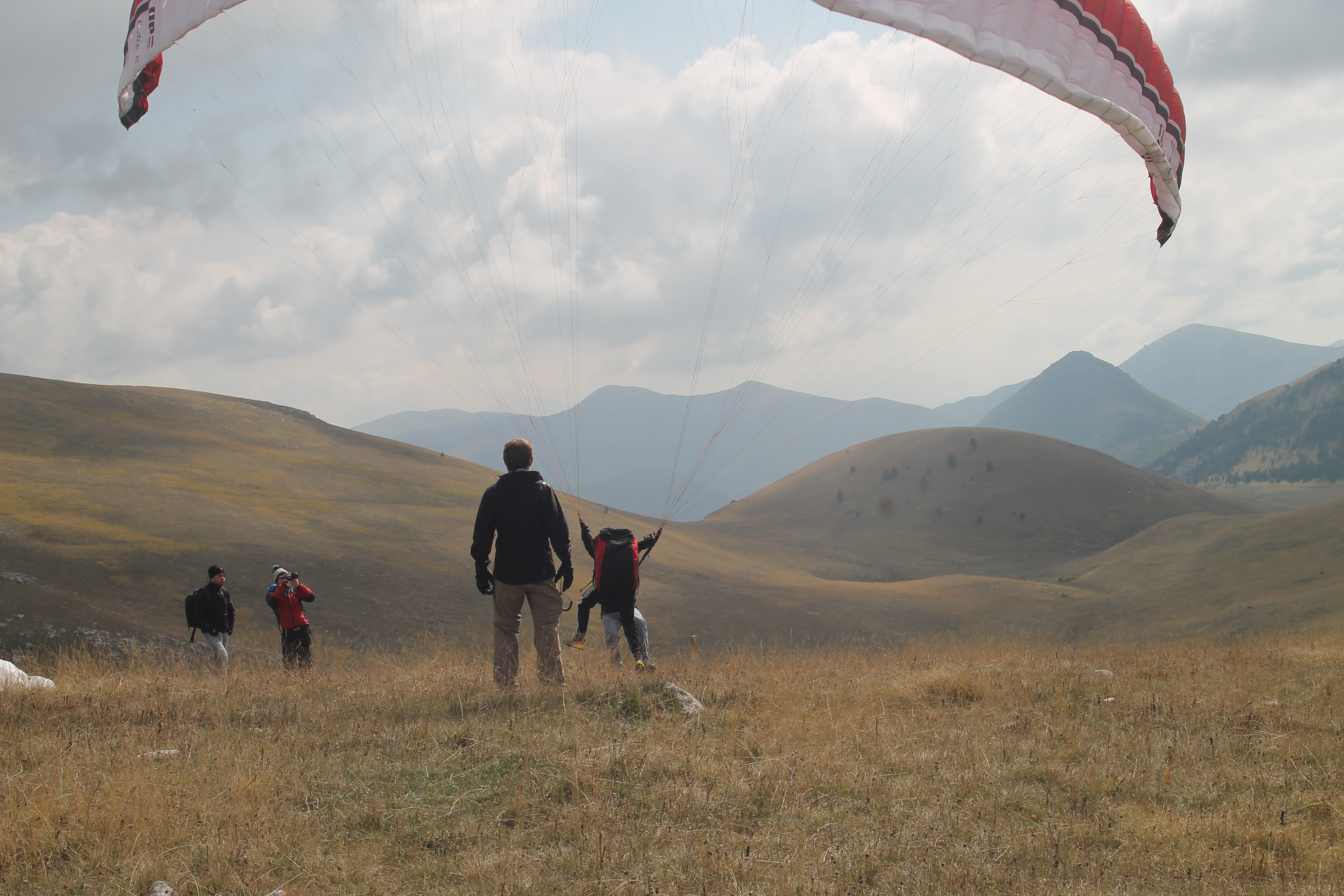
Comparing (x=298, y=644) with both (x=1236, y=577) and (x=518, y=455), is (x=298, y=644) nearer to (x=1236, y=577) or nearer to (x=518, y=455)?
(x=518, y=455)

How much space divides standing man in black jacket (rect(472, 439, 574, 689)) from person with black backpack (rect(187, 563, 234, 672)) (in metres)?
6.11

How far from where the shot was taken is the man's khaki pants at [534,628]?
6.80 m

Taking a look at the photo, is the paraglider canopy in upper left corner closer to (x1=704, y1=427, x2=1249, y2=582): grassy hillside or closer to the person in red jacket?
the person in red jacket

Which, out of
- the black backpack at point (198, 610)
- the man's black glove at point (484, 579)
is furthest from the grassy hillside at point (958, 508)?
the man's black glove at point (484, 579)

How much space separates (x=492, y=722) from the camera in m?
5.63

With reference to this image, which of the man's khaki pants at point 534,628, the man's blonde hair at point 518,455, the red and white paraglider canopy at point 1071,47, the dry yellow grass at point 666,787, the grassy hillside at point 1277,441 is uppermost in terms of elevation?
the grassy hillside at point 1277,441

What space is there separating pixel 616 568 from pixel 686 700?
2.28 m

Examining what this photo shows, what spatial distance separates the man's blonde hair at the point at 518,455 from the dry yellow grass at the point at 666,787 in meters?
1.99

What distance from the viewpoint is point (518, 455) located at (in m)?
6.93

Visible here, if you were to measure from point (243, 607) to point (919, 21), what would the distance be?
25.0 meters

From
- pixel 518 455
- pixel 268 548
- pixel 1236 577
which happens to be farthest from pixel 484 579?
pixel 1236 577

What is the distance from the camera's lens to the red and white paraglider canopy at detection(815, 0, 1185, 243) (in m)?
6.77

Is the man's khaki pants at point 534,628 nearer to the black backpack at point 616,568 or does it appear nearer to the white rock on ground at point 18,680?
the black backpack at point 616,568

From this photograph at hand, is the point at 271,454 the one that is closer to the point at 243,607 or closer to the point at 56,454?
the point at 56,454
